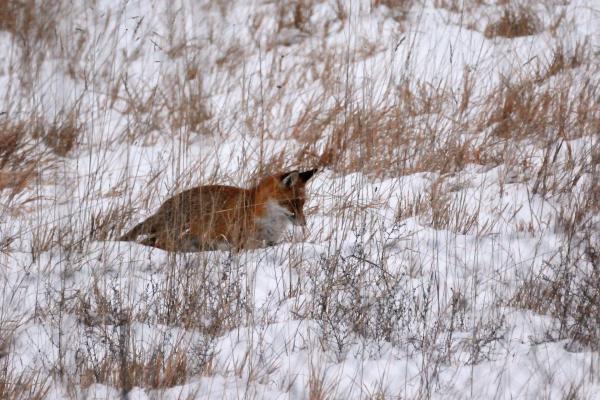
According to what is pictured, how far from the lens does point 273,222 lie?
5496 mm

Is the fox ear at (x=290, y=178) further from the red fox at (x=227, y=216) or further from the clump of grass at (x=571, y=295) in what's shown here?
the clump of grass at (x=571, y=295)

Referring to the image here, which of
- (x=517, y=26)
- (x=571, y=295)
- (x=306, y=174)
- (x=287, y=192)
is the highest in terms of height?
(x=517, y=26)

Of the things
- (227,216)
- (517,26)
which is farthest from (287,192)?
(517,26)

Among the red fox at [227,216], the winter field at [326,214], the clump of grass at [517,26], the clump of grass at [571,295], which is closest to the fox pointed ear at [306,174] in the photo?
the red fox at [227,216]

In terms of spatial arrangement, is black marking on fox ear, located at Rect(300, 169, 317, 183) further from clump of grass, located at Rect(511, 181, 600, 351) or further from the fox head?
clump of grass, located at Rect(511, 181, 600, 351)

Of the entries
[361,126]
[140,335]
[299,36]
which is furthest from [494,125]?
[140,335]

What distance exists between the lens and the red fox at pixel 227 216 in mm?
4664

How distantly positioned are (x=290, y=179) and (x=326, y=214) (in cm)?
35

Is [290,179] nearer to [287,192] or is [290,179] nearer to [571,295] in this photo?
[287,192]

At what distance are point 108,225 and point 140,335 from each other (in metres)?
1.43

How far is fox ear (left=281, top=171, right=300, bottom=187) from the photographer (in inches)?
211

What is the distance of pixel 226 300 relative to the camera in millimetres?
3832

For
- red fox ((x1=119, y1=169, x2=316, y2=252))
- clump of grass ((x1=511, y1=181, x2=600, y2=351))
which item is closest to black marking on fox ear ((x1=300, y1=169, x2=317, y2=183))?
red fox ((x1=119, y1=169, x2=316, y2=252))

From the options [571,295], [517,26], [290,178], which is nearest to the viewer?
[571,295]
